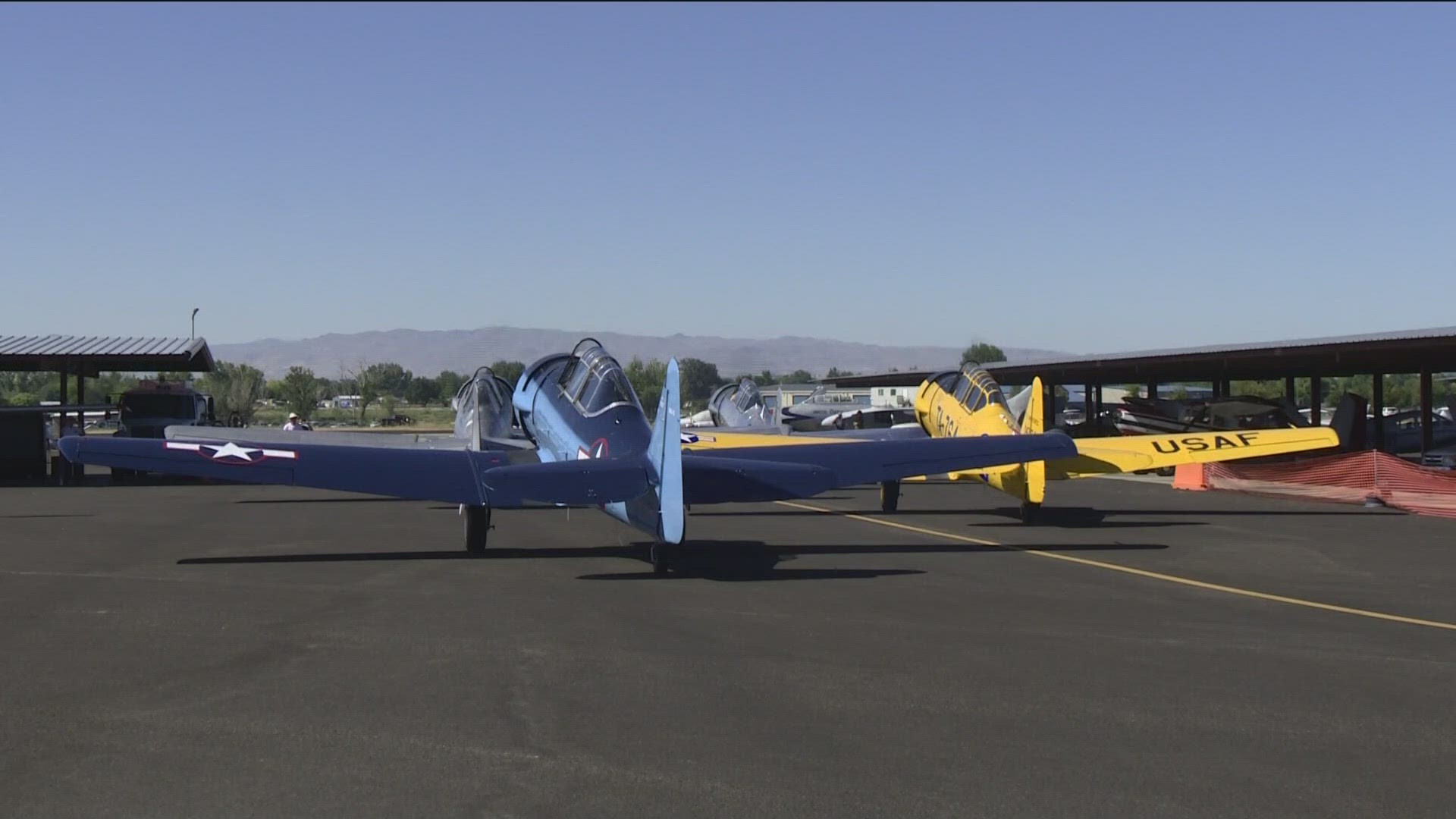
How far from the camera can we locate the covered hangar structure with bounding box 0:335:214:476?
106 ft

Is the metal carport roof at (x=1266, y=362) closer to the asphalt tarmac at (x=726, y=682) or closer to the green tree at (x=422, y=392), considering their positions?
the asphalt tarmac at (x=726, y=682)

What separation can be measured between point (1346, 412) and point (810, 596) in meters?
21.1

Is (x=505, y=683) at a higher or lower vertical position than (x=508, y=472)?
lower

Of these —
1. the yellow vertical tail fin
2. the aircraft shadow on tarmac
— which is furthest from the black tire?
the yellow vertical tail fin

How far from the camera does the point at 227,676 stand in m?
7.75

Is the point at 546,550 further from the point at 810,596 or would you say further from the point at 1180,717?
the point at 1180,717

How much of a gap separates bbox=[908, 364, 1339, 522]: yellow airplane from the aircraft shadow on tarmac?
7.89 feet

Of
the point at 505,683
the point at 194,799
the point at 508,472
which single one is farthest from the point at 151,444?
the point at 194,799

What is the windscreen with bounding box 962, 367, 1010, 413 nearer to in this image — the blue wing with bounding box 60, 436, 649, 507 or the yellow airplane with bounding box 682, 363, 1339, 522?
the yellow airplane with bounding box 682, 363, 1339, 522

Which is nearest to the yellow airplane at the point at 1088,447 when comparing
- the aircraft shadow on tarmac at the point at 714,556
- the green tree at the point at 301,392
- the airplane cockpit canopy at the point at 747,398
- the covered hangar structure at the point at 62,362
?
the aircraft shadow on tarmac at the point at 714,556

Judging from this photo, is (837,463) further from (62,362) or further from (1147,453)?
(62,362)

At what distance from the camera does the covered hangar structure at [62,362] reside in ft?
106

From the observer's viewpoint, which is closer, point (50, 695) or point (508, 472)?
point (50, 695)

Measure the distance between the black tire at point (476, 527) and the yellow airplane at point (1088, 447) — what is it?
7323 millimetres
